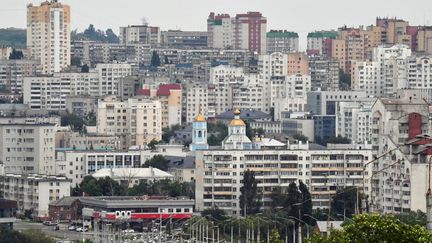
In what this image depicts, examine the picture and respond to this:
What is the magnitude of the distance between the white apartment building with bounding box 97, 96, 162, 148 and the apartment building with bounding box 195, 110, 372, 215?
17.6 m

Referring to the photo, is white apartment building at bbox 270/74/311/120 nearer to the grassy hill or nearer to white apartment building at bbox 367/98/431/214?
white apartment building at bbox 367/98/431/214

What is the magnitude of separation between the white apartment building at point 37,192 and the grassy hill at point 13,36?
7607cm

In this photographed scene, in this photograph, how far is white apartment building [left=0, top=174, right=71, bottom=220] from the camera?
57.7 m

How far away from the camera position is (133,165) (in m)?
65.4

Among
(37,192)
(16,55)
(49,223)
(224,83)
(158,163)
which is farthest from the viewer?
(16,55)

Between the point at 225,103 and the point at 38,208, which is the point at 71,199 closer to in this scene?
the point at 38,208

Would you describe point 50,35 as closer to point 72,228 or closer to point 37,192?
point 37,192

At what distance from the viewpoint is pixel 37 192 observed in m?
58.0

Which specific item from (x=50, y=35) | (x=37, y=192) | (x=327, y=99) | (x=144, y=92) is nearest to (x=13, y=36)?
(x=50, y=35)

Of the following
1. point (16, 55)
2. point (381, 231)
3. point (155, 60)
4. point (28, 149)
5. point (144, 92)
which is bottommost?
point (28, 149)

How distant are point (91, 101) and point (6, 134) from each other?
25.2 meters

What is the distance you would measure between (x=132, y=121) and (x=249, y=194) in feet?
68.2

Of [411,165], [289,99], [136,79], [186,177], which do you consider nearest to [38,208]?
[186,177]

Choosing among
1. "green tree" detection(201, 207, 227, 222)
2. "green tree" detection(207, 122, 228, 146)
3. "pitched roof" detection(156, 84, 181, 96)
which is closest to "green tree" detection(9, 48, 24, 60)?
"pitched roof" detection(156, 84, 181, 96)
